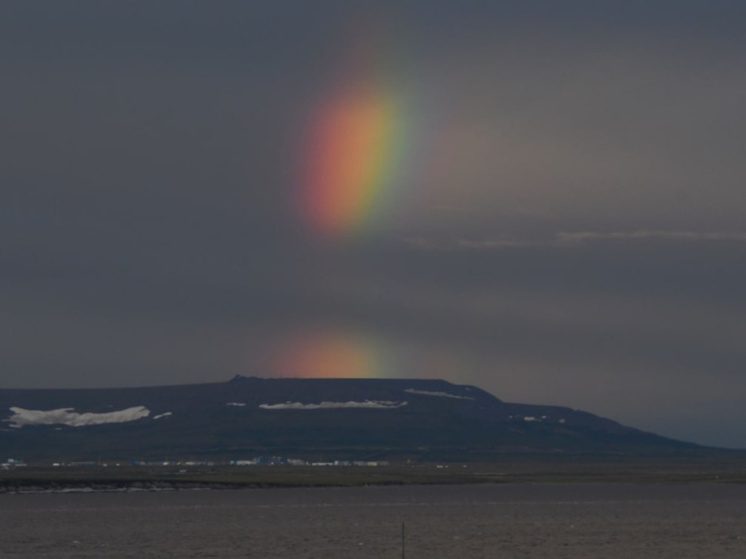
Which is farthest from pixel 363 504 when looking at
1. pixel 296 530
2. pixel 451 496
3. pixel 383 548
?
pixel 383 548

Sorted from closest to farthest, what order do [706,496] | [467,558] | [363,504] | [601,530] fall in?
[467,558]
[601,530]
[363,504]
[706,496]

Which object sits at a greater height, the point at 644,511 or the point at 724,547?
the point at 644,511

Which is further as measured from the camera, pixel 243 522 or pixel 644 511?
pixel 644 511

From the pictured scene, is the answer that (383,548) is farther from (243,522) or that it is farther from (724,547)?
(243,522)

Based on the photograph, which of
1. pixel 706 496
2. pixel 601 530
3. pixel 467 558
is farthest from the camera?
pixel 706 496

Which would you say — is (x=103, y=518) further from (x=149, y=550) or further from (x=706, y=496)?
(x=706, y=496)

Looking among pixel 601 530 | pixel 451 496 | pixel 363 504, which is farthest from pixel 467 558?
pixel 451 496
